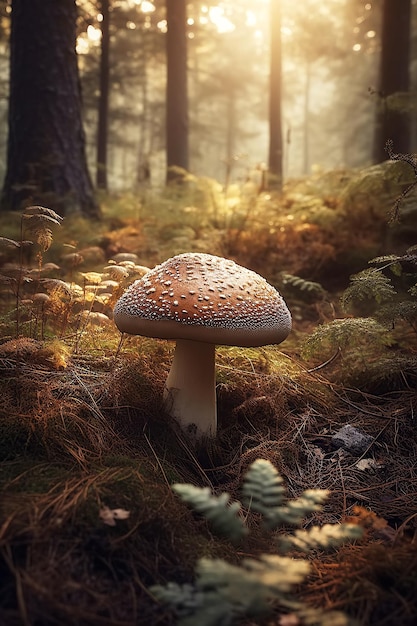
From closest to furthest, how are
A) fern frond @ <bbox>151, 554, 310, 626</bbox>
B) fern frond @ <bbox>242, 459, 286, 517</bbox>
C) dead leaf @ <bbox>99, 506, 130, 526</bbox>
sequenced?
fern frond @ <bbox>151, 554, 310, 626</bbox>
fern frond @ <bbox>242, 459, 286, 517</bbox>
dead leaf @ <bbox>99, 506, 130, 526</bbox>

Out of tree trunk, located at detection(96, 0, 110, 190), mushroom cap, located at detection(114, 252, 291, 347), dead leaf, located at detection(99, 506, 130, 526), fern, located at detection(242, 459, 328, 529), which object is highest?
tree trunk, located at detection(96, 0, 110, 190)

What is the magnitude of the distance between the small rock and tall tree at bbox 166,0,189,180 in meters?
8.48

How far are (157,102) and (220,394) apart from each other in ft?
80.9

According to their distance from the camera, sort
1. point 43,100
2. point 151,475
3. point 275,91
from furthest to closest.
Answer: point 275,91 < point 43,100 < point 151,475

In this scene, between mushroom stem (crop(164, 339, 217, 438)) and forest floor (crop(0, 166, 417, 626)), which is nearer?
forest floor (crop(0, 166, 417, 626))

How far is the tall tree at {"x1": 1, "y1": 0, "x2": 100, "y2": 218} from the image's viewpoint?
21.9 feet

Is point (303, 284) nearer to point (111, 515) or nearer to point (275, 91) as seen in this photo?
point (111, 515)

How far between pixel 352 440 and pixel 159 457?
1.39 metres

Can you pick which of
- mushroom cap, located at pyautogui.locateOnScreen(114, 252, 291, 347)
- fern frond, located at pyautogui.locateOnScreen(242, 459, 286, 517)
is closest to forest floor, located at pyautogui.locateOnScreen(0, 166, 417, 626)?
fern frond, located at pyautogui.locateOnScreen(242, 459, 286, 517)

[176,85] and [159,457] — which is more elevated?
[176,85]

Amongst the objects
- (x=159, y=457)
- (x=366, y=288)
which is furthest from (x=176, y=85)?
(x=159, y=457)

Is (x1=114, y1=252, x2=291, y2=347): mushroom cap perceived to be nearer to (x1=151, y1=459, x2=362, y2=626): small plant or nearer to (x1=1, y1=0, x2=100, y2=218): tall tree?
(x1=151, y1=459, x2=362, y2=626): small plant

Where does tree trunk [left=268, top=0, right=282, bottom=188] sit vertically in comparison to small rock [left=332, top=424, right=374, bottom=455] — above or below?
above

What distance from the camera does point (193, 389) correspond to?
305 centimetres
